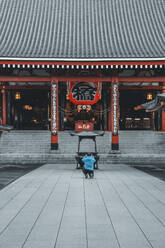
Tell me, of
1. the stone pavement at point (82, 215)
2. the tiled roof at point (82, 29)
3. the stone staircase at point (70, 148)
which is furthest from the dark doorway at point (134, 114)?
the stone pavement at point (82, 215)

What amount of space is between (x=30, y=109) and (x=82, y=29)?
326 inches

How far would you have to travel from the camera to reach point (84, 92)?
1783 cm

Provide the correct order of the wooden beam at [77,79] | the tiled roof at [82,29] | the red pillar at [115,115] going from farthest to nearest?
the wooden beam at [77,79] < the red pillar at [115,115] < the tiled roof at [82,29]

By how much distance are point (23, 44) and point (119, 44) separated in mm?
5495

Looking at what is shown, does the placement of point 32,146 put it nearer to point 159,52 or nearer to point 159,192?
point 159,52

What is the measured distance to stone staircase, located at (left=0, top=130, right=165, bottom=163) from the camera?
1697cm

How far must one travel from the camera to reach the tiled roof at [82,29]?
1728 cm

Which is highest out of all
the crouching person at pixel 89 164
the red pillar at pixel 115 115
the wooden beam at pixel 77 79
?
the wooden beam at pixel 77 79

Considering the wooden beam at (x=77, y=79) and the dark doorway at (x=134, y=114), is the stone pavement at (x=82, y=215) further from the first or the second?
the dark doorway at (x=134, y=114)

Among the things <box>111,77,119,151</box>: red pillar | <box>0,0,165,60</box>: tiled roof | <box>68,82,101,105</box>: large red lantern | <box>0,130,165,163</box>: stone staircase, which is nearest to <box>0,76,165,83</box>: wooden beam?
<box>68,82,101,105</box>: large red lantern

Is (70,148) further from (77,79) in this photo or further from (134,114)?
(134,114)

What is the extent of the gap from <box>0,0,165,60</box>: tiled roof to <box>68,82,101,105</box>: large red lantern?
1.80m

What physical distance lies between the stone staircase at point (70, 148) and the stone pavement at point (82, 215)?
23.7 ft

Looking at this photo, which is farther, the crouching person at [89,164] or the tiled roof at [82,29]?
the tiled roof at [82,29]
